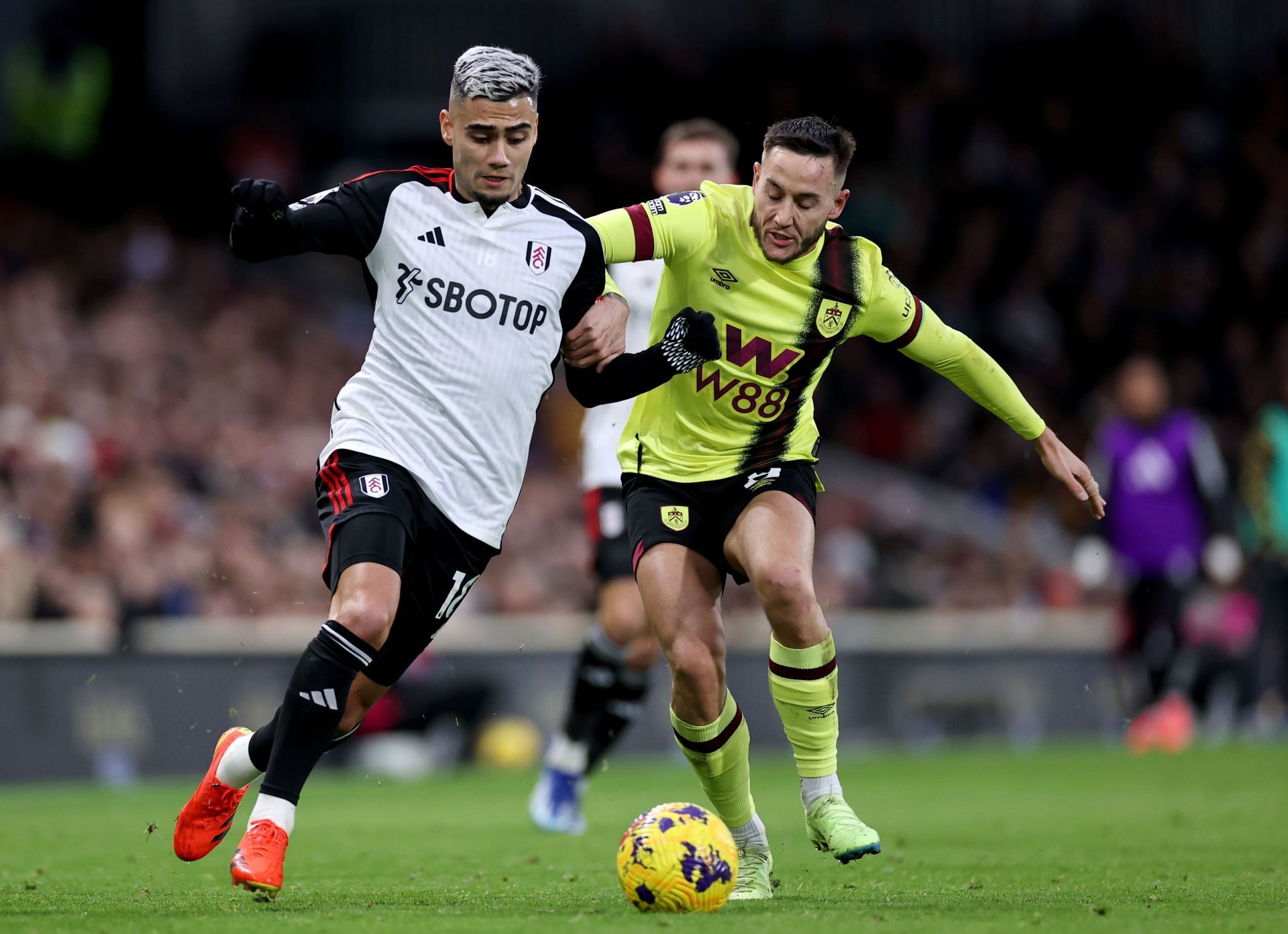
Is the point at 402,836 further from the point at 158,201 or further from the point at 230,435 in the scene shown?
the point at 158,201

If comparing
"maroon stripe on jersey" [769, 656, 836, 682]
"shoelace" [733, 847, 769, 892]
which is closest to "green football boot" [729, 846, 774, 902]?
"shoelace" [733, 847, 769, 892]

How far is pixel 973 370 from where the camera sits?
22.0ft

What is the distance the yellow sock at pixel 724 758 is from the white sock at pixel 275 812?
1.42m

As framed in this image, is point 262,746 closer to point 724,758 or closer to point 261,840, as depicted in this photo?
point 261,840

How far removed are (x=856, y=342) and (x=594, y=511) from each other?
10947 millimetres

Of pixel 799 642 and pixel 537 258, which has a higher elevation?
pixel 537 258

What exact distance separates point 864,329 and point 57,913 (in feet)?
10.8

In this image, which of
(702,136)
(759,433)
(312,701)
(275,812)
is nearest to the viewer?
(275,812)

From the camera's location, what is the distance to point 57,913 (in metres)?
5.51

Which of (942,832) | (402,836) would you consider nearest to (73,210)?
(402,836)

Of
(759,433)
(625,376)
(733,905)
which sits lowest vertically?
(733,905)

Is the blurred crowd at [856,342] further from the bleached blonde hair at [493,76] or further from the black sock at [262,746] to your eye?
the bleached blonde hair at [493,76]

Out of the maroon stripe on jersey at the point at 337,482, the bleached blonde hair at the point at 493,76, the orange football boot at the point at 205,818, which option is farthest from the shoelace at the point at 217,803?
the bleached blonde hair at the point at 493,76

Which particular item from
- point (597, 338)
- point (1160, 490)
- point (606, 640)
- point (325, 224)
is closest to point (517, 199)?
point (597, 338)
